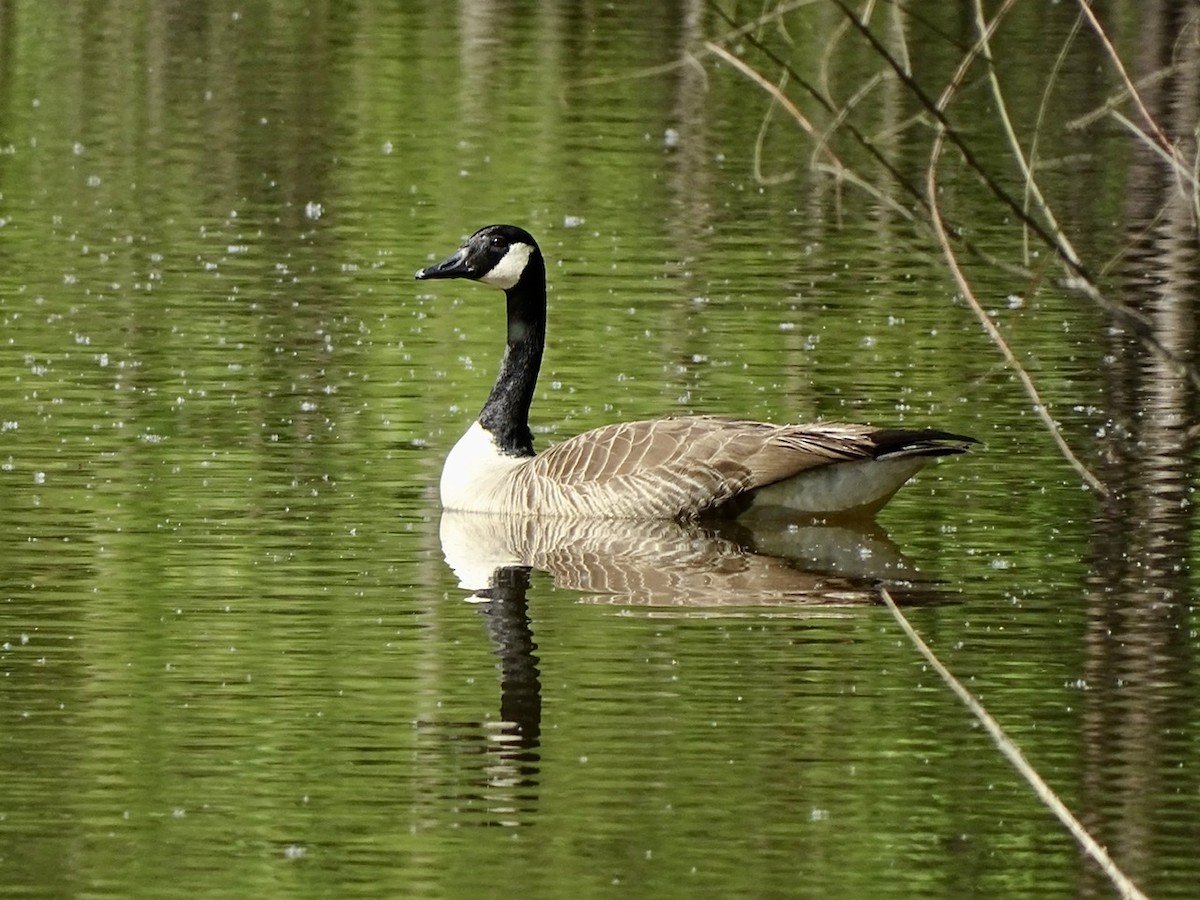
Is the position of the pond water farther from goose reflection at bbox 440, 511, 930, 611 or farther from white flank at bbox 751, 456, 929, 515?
white flank at bbox 751, 456, 929, 515

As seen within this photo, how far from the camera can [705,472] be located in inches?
515

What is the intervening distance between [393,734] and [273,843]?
1.33 m

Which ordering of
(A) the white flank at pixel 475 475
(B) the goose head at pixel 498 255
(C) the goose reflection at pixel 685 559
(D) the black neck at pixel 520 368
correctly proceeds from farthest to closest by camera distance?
1. (B) the goose head at pixel 498 255
2. (D) the black neck at pixel 520 368
3. (A) the white flank at pixel 475 475
4. (C) the goose reflection at pixel 685 559

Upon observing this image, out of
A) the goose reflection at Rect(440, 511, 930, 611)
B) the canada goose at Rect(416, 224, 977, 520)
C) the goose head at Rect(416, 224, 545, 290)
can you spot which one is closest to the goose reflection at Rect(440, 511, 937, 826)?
the goose reflection at Rect(440, 511, 930, 611)

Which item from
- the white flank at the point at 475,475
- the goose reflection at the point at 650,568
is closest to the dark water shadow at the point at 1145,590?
the goose reflection at the point at 650,568

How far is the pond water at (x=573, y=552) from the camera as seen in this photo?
7.86 m

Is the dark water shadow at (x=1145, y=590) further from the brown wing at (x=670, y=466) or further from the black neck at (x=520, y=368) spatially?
the black neck at (x=520, y=368)

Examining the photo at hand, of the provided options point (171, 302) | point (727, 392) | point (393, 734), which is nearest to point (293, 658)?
point (393, 734)

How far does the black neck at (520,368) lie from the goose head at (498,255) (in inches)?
1.8

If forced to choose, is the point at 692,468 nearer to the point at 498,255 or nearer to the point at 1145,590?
the point at 498,255

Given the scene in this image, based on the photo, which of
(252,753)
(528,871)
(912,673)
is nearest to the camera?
(528,871)

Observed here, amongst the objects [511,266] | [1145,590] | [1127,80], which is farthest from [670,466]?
[1127,80]

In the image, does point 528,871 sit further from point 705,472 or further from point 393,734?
point 705,472

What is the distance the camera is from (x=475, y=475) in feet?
44.2
